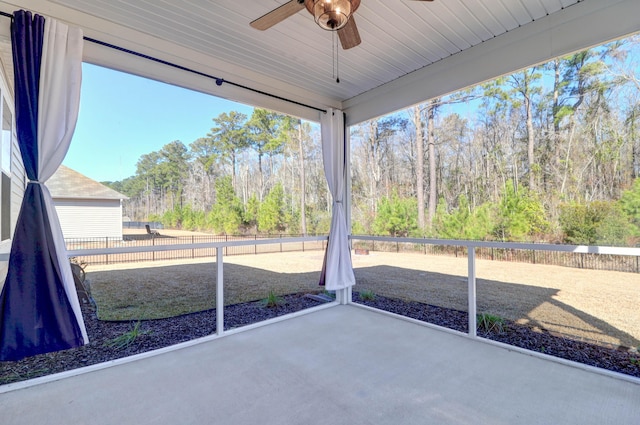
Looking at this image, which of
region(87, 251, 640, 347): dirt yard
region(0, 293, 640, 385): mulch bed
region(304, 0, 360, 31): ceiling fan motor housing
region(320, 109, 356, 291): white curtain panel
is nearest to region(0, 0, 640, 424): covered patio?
region(0, 293, 640, 385): mulch bed

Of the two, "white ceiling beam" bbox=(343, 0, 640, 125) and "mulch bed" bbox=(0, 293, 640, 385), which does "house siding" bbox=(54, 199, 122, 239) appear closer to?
"mulch bed" bbox=(0, 293, 640, 385)

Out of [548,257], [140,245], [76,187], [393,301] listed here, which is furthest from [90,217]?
[548,257]

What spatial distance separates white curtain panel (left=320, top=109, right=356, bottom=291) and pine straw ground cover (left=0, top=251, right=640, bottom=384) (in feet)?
2.28

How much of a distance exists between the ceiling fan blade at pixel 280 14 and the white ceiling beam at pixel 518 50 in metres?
1.88

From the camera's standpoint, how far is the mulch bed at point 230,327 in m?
2.25

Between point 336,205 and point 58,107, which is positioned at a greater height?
point 58,107

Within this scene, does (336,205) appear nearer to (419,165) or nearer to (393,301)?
(393,301)

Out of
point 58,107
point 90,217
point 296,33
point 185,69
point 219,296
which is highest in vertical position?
point 296,33

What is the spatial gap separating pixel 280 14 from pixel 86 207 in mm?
2451

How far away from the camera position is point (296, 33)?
2.39 m

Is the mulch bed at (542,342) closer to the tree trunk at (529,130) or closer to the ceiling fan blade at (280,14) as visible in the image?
the tree trunk at (529,130)

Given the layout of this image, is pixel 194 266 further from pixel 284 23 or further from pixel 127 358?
pixel 284 23

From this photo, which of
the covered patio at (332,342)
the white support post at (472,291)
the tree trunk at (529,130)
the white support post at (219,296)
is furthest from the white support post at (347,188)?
the tree trunk at (529,130)

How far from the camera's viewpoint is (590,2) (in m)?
2.05
